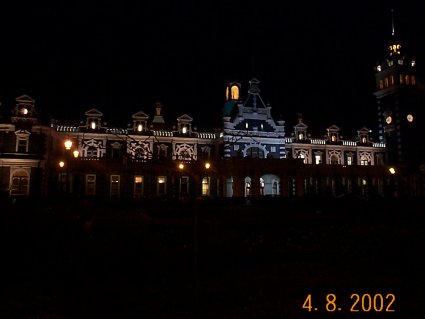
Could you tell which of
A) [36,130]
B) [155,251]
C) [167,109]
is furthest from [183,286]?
[167,109]

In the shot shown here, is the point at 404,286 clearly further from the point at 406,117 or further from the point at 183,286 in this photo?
the point at 406,117

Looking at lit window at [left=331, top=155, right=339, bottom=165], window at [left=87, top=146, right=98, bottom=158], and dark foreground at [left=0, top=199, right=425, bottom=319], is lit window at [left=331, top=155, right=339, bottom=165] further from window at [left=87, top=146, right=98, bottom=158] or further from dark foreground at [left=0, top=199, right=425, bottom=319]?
dark foreground at [left=0, top=199, right=425, bottom=319]

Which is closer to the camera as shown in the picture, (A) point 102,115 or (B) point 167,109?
(A) point 102,115

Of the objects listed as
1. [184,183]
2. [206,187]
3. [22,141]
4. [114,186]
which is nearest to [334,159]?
[206,187]

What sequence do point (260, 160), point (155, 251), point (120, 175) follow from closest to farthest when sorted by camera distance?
point (155, 251) → point (260, 160) → point (120, 175)

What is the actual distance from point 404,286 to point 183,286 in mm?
5898

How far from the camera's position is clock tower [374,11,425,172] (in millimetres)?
58656

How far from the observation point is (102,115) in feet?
163

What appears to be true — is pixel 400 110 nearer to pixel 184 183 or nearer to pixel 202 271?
pixel 184 183

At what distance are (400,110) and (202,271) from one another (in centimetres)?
5822

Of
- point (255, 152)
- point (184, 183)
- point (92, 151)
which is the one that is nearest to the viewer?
point (92, 151)

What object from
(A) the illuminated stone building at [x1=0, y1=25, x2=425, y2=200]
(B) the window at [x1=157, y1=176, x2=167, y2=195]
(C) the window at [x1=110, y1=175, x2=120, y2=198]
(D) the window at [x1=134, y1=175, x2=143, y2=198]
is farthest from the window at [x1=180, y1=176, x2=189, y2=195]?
(C) the window at [x1=110, y1=175, x2=120, y2=198]

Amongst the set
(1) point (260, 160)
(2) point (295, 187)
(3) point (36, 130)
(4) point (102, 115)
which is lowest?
(2) point (295, 187)

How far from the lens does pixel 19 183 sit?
42219 millimetres
